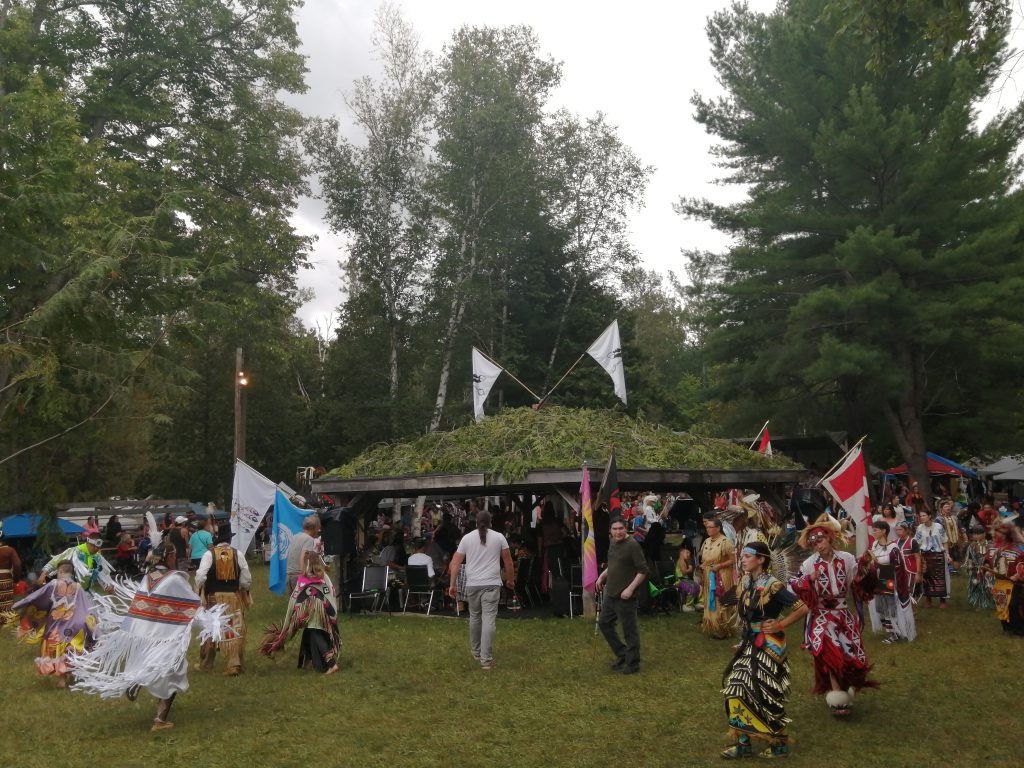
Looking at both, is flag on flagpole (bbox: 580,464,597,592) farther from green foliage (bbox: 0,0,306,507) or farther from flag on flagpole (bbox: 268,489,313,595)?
green foliage (bbox: 0,0,306,507)

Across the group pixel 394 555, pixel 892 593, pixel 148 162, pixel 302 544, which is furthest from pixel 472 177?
pixel 892 593

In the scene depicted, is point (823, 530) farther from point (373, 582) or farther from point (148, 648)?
point (373, 582)

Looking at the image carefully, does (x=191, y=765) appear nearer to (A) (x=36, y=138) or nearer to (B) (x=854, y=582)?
(B) (x=854, y=582)

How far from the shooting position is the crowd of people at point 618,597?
6793mm

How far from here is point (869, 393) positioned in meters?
24.7

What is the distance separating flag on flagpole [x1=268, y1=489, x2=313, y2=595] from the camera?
44.2ft

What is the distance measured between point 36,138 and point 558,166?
19.4 m

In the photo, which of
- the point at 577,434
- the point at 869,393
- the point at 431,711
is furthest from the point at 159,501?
the point at 431,711

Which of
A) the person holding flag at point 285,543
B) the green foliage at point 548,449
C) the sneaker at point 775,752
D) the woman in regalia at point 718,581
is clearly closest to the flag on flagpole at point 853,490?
the woman in regalia at point 718,581

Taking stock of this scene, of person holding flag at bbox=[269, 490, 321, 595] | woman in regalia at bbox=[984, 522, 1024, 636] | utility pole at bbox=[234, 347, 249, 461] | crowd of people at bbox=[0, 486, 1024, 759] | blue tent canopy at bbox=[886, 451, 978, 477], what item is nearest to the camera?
crowd of people at bbox=[0, 486, 1024, 759]

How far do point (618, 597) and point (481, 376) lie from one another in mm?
9092

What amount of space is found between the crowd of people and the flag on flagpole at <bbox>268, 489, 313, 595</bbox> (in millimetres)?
203

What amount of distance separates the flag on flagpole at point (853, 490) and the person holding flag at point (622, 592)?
3439mm

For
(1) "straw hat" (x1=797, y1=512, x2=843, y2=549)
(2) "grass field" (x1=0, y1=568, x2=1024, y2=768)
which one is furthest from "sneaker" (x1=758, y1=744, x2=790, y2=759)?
(1) "straw hat" (x1=797, y1=512, x2=843, y2=549)
